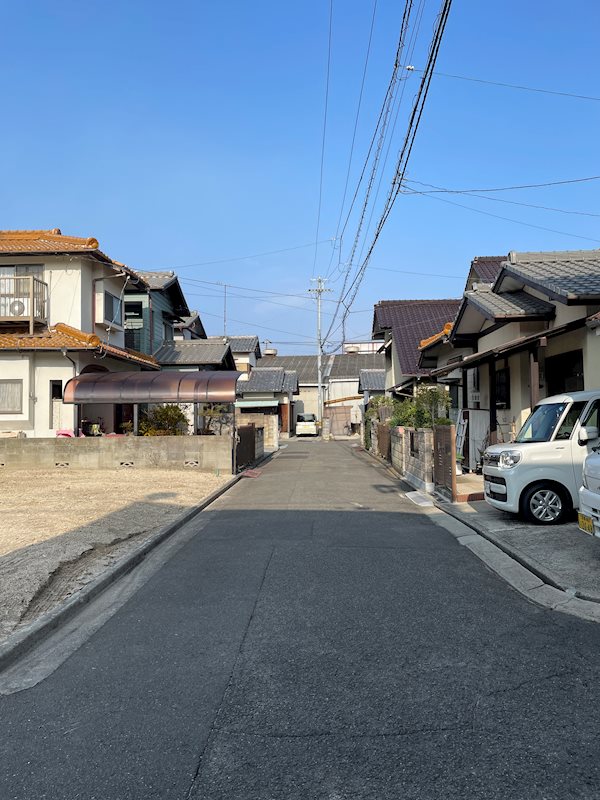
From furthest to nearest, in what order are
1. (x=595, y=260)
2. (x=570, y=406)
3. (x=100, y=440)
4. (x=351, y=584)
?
(x=100, y=440)
(x=595, y=260)
(x=570, y=406)
(x=351, y=584)

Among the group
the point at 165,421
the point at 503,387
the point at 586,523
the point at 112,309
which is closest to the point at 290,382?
the point at 112,309

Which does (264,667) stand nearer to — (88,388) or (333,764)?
(333,764)

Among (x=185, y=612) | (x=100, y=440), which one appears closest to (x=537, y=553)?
(x=185, y=612)

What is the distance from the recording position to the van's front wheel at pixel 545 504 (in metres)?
8.93

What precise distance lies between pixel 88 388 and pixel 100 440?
1.90m

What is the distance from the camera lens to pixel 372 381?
162ft

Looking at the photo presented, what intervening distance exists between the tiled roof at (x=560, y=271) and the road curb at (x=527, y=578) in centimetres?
435

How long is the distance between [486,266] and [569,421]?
52.1 feet

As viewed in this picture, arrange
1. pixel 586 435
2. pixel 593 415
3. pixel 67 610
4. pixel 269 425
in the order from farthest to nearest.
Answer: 1. pixel 269 425
2. pixel 593 415
3. pixel 586 435
4. pixel 67 610

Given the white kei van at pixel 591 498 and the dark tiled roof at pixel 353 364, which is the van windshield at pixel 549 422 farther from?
the dark tiled roof at pixel 353 364

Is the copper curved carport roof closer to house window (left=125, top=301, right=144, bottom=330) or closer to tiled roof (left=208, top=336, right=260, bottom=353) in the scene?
house window (left=125, top=301, right=144, bottom=330)

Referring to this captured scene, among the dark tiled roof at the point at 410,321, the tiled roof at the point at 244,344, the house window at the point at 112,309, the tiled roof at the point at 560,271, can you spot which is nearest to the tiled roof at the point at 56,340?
the house window at the point at 112,309

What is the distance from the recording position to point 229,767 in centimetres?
301

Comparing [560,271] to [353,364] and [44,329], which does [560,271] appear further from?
[353,364]
